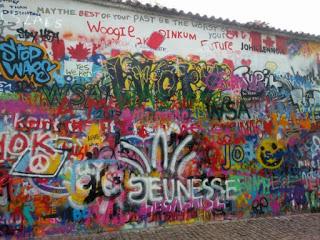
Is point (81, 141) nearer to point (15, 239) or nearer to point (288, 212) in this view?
point (15, 239)

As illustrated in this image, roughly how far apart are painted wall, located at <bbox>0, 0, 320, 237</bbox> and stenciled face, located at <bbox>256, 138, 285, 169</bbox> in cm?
3

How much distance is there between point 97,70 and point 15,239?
3385mm

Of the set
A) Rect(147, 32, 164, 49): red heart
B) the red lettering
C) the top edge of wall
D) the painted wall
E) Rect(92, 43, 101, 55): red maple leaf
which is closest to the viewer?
the red lettering

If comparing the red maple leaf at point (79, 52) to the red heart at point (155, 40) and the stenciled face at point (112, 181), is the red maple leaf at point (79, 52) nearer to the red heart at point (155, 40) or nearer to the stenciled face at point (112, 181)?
the red heart at point (155, 40)

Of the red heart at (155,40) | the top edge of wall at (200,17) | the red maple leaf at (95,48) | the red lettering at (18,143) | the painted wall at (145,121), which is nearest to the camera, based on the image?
the red lettering at (18,143)

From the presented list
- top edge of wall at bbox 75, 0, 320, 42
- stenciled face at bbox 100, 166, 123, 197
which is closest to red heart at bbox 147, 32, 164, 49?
top edge of wall at bbox 75, 0, 320, 42

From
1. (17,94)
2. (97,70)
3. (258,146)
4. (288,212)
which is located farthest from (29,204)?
(288,212)

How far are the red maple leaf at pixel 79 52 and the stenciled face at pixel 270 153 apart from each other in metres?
4.43

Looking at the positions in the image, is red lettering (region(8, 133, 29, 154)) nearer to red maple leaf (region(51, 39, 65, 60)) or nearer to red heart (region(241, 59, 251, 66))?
red maple leaf (region(51, 39, 65, 60))

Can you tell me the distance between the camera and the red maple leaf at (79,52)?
7694 mm

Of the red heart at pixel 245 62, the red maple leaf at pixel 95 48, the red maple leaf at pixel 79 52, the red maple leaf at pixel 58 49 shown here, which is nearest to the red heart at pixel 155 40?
the red maple leaf at pixel 95 48

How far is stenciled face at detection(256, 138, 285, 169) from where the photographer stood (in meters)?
9.41

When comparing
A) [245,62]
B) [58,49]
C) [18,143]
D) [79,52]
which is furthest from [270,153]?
[18,143]

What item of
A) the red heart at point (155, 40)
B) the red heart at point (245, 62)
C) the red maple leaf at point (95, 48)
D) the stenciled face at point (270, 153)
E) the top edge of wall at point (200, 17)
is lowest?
the stenciled face at point (270, 153)
